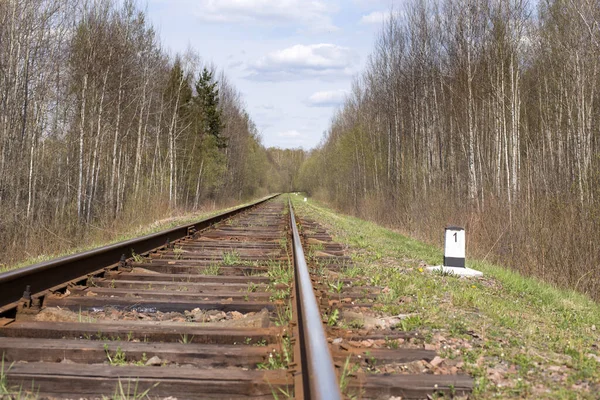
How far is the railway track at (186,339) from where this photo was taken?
2.52 meters

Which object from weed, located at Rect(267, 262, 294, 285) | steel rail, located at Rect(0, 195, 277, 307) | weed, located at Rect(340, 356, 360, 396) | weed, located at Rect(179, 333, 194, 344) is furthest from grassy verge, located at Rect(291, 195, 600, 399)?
steel rail, located at Rect(0, 195, 277, 307)

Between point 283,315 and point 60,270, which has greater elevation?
point 60,270

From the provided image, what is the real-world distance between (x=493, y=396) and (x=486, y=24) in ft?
50.4

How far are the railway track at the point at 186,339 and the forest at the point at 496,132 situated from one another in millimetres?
5516

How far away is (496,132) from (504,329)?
1260cm

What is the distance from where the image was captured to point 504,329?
4.08 m

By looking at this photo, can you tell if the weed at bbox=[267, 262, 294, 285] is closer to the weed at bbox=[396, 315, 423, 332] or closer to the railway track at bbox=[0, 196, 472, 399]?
the railway track at bbox=[0, 196, 472, 399]

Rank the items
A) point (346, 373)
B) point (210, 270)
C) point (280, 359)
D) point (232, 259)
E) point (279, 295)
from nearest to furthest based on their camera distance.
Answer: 1. point (346, 373)
2. point (280, 359)
3. point (279, 295)
4. point (210, 270)
5. point (232, 259)

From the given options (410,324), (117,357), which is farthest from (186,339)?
(410,324)

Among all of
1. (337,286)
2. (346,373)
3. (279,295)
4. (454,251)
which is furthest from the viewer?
(454,251)

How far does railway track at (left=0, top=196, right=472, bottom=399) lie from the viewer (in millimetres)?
2523

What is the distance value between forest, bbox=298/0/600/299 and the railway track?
5.52 meters

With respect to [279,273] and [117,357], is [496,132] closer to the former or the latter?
[279,273]

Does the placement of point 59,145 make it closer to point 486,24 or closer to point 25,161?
point 25,161
